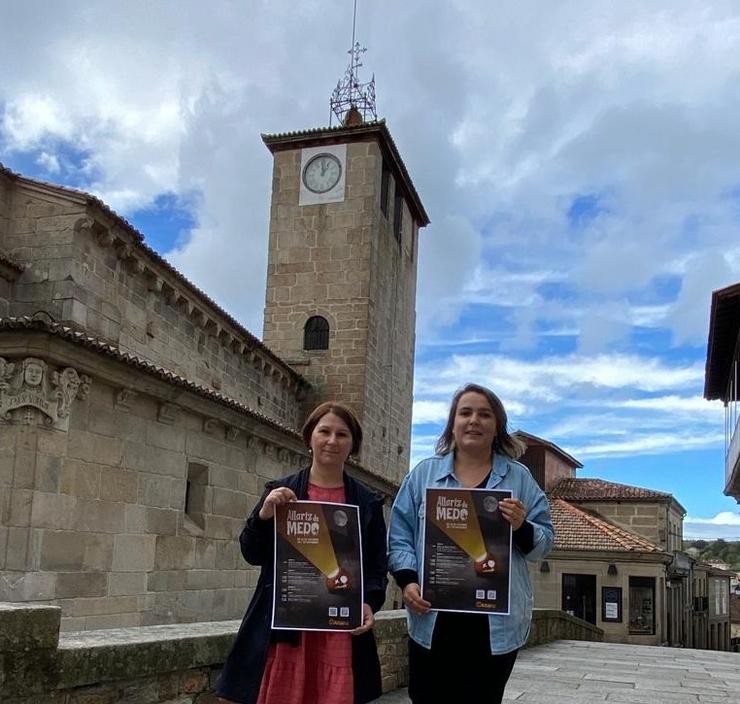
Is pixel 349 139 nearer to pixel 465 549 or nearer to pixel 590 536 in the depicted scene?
pixel 590 536

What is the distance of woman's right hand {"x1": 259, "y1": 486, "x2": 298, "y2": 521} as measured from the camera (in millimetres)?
3262

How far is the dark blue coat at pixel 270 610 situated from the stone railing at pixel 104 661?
2.45 ft

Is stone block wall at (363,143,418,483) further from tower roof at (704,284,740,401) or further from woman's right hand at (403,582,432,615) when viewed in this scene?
woman's right hand at (403,582,432,615)

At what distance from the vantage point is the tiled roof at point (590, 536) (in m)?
25.8

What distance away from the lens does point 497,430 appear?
3553 millimetres

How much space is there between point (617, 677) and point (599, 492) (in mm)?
24071

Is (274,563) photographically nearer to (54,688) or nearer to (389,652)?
(54,688)

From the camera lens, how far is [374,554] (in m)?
3.43

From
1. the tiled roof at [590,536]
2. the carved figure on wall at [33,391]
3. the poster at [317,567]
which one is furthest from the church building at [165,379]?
the tiled roof at [590,536]

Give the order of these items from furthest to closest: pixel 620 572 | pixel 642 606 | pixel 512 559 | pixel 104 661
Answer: pixel 642 606
pixel 620 572
pixel 104 661
pixel 512 559

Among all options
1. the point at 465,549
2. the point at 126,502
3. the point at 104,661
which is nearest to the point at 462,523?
the point at 465,549

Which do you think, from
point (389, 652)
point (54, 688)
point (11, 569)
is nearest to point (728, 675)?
point (389, 652)

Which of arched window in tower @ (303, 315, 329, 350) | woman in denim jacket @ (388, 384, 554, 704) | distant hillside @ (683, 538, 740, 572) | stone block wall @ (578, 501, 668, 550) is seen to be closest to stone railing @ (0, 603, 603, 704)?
woman in denim jacket @ (388, 384, 554, 704)

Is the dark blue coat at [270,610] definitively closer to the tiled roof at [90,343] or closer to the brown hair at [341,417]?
the brown hair at [341,417]
